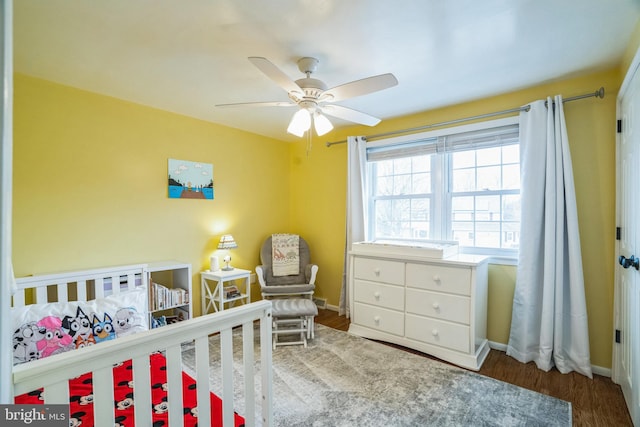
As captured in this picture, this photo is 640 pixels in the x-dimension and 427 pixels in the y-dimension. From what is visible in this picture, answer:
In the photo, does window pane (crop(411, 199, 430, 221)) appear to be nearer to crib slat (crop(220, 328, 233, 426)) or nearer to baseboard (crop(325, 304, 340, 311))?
baseboard (crop(325, 304, 340, 311))

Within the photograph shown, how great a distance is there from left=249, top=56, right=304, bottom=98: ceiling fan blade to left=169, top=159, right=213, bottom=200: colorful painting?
1.81m

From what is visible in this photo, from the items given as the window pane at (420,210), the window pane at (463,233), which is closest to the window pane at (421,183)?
the window pane at (420,210)

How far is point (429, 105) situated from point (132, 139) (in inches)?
114

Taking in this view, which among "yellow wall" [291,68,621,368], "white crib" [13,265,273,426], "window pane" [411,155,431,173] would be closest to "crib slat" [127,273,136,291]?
"white crib" [13,265,273,426]

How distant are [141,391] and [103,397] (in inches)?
4.2

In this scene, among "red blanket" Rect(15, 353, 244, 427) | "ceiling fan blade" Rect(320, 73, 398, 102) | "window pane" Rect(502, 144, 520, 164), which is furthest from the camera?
"window pane" Rect(502, 144, 520, 164)

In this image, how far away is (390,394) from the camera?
215 centimetres

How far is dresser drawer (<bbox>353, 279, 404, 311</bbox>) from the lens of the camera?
290 centimetres

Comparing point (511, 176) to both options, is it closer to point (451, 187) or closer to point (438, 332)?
point (451, 187)

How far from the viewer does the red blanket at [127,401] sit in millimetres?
1271

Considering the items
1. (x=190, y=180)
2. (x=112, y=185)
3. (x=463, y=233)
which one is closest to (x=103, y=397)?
(x=112, y=185)

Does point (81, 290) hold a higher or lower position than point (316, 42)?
lower

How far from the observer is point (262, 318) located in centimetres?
139

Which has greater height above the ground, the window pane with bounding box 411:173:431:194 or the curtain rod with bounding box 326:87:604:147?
the curtain rod with bounding box 326:87:604:147
